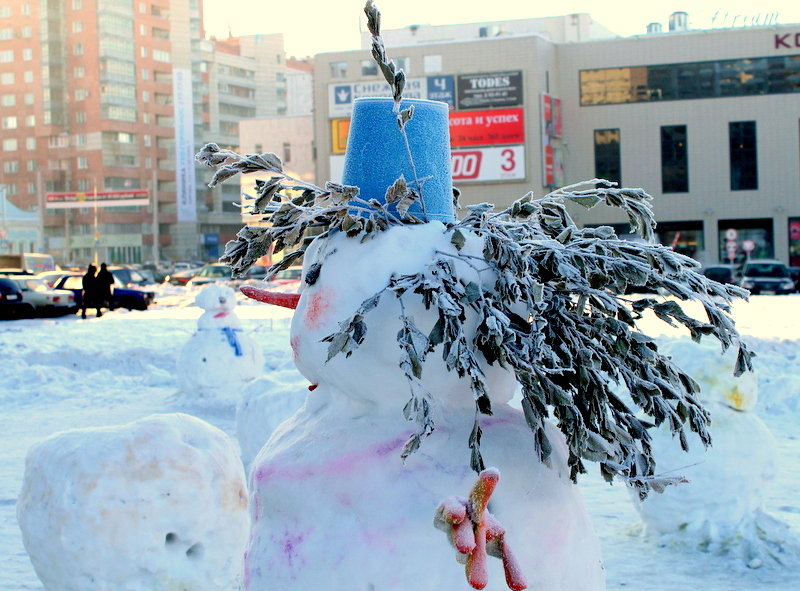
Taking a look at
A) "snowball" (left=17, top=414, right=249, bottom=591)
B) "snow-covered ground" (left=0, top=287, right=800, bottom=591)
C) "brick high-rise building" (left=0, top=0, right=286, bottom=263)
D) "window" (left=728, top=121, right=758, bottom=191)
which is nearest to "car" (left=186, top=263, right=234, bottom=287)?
"snow-covered ground" (left=0, top=287, right=800, bottom=591)

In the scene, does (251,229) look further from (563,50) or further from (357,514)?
(563,50)

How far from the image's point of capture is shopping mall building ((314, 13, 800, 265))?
140 ft

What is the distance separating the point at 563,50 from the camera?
148 feet

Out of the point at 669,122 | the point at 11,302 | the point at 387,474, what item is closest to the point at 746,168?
the point at 669,122

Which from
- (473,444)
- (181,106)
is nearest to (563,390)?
(473,444)

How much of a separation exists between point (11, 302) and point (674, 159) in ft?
98.6

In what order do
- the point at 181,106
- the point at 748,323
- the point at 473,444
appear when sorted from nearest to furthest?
the point at 473,444 < the point at 748,323 < the point at 181,106

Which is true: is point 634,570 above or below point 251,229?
below

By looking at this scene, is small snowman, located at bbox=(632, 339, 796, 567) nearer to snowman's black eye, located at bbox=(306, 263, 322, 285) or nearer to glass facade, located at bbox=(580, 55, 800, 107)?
snowman's black eye, located at bbox=(306, 263, 322, 285)

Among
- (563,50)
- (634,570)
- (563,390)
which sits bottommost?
(634,570)

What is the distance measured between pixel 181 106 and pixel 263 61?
55.6 ft

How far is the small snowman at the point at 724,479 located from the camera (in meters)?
4.89

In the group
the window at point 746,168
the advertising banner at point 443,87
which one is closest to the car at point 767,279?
the window at point 746,168

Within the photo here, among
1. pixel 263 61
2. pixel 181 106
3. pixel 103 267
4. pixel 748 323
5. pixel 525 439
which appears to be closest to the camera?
pixel 525 439
